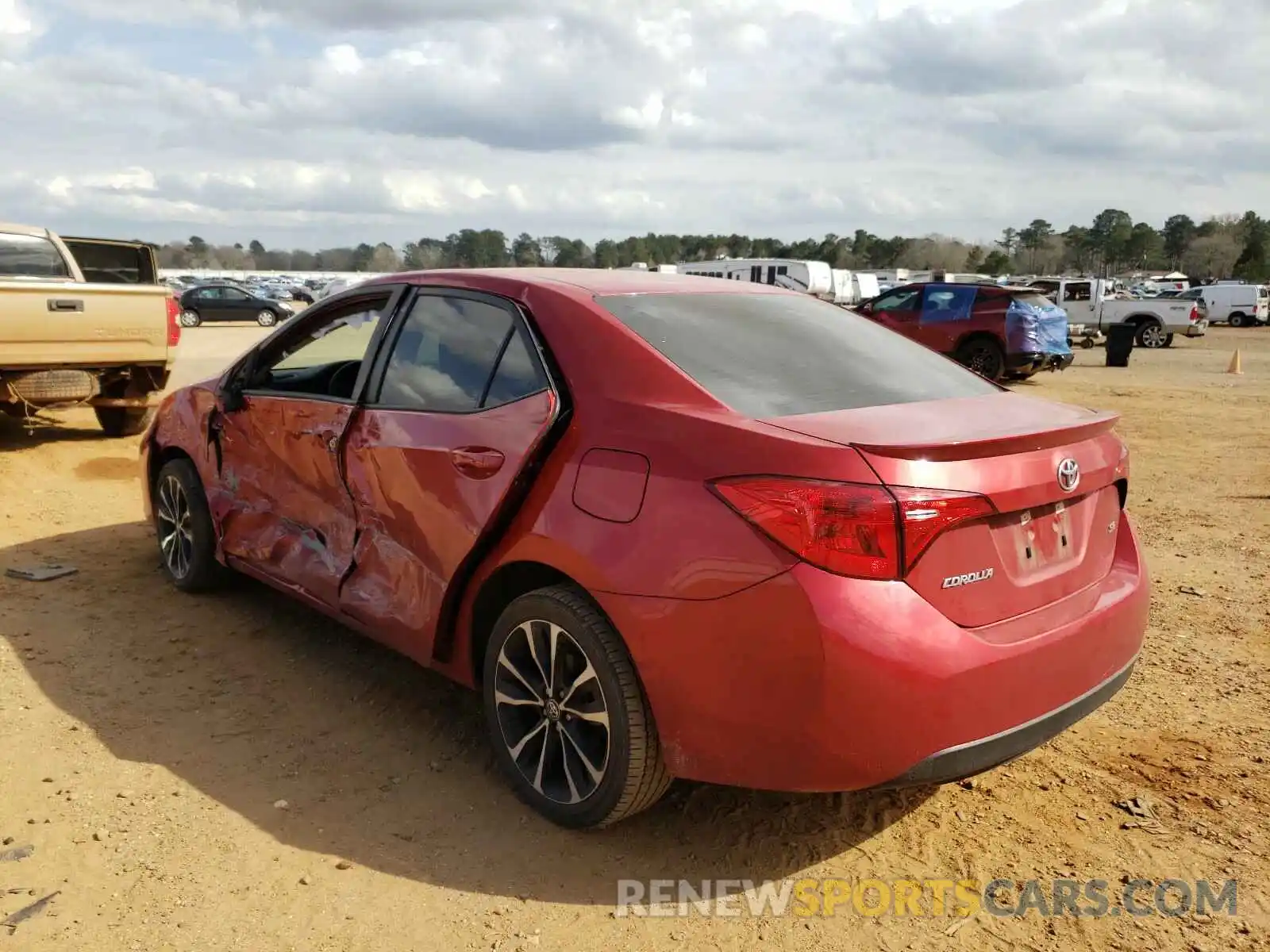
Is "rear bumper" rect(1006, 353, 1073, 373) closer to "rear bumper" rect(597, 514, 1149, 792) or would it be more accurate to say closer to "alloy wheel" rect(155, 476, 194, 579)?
"alloy wheel" rect(155, 476, 194, 579)

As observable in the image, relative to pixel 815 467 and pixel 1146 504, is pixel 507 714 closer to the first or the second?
pixel 815 467

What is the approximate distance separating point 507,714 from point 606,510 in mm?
871

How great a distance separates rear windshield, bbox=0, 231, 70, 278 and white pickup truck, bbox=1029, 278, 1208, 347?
989 inches

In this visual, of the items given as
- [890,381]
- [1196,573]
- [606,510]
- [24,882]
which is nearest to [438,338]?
[606,510]

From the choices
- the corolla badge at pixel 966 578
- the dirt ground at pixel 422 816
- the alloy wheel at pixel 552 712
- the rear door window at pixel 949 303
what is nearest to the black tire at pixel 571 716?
the alloy wheel at pixel 552 712

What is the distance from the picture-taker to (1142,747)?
141 inches

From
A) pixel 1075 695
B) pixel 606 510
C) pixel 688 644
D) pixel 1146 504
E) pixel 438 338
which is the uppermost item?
pixel 438 338

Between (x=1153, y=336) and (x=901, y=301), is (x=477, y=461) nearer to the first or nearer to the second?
(x=901, y=301)

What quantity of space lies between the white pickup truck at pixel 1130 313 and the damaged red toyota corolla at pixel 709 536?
88.9ft

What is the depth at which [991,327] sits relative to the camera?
16.0 meters

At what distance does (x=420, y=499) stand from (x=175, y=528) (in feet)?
7.95

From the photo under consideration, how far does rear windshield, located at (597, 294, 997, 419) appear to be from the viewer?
2904mm

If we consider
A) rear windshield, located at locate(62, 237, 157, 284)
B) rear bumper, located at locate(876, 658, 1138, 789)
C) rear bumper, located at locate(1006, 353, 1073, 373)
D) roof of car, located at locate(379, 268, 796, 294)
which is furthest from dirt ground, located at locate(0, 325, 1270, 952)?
rear bumper, located at locate(1006, 353, 1073, 373)

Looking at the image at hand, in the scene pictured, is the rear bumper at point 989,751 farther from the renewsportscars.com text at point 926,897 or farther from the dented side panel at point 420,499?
the dented side panel at point 420,499
